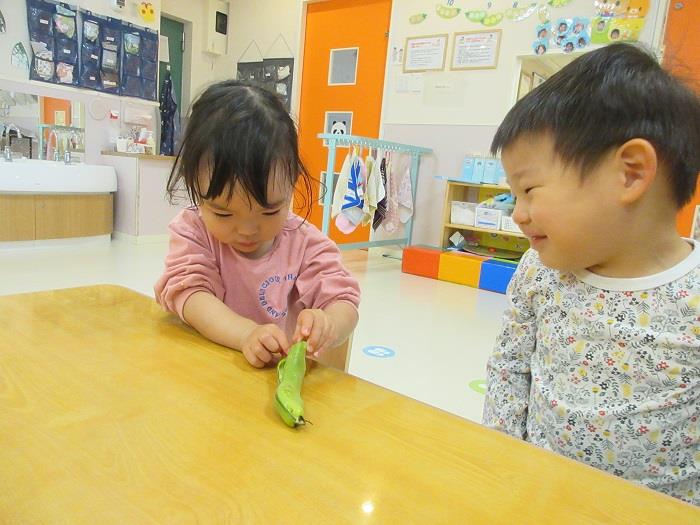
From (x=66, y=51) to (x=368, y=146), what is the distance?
2.29 m

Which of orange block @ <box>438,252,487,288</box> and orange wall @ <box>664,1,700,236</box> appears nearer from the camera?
orange wall @ <box>664,1,700,236</box>

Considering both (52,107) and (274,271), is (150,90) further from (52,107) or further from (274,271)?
(274,271)

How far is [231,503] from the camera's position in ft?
1.06

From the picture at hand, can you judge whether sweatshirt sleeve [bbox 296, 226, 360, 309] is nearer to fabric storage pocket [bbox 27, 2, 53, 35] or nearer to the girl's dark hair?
the girl's dark hair

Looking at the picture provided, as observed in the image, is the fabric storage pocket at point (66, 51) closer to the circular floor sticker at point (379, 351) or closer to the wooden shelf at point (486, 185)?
the wooden shelf at point (486, 185)

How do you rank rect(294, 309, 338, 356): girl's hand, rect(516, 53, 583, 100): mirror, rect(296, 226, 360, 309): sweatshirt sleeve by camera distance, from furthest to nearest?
rect(516, 53, 583, 100): mirror → rect(296, 226, 360, 309): sweatshirt sleeve → rect(294, 309, 338, 356): girl's hand

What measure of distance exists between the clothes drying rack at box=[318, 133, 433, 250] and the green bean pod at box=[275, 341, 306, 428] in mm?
2510

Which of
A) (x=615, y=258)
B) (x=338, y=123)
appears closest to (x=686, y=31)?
(x=338, y=123)

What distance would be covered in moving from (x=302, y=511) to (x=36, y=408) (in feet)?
0.82

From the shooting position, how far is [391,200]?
3.78 meters

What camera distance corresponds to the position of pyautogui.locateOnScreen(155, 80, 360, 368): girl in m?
0.66

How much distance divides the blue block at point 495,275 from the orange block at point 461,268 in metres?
0.04

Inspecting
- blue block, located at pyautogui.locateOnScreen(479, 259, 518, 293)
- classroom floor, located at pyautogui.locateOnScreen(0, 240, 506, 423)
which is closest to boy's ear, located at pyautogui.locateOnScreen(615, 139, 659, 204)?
classroom floor, located at pyautogui.locateOnScreen(0, 240, 506, 423)

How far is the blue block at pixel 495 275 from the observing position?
314 cm
